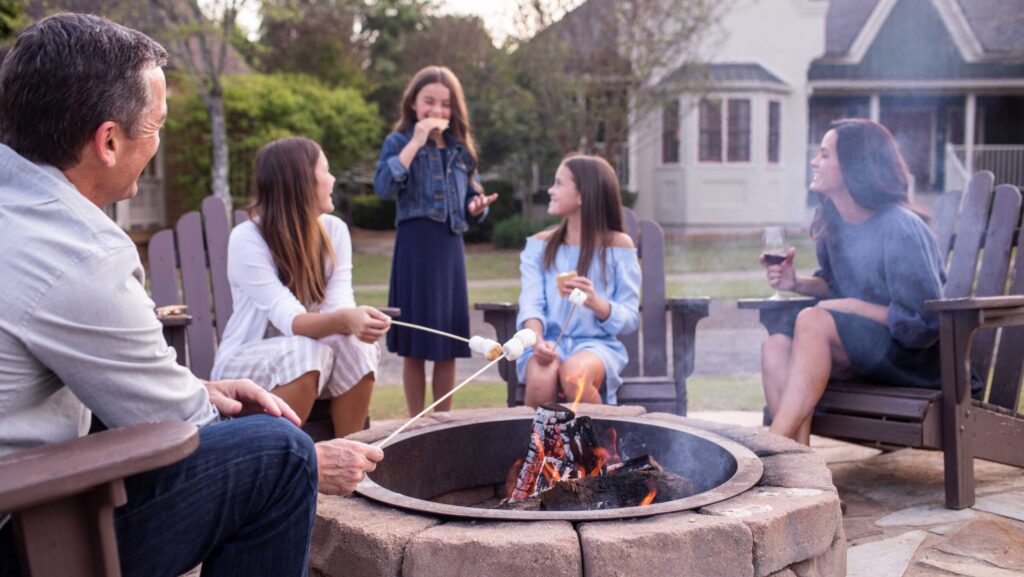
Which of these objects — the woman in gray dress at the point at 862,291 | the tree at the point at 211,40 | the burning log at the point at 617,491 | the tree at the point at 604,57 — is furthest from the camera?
the tree at the point at 604,57

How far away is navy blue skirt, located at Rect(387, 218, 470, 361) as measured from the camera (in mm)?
4262

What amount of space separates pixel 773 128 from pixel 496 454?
1684 cm

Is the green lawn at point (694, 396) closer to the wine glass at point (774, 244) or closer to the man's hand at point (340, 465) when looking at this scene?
the wine glass at point (774, 244)

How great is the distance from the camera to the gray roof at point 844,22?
19562 mm

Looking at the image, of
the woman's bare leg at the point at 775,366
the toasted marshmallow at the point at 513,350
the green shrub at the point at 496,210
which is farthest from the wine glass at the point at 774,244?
the green shrub at the point at 496,210

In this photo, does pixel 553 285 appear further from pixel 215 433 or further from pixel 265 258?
pixel 215 433

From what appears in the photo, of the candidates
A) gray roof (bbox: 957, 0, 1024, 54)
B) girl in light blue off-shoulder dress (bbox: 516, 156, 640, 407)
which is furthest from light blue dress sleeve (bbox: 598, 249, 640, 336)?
gray roof (bbox: 957, 0, 1024, 54)

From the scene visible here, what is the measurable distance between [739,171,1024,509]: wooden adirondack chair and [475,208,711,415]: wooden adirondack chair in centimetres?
35

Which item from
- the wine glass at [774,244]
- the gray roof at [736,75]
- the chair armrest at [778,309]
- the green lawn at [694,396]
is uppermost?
the gray roof at [736,75]

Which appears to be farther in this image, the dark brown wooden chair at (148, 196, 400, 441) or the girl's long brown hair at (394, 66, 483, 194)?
the girl's long brown hair at (394, 66, 483, 194)

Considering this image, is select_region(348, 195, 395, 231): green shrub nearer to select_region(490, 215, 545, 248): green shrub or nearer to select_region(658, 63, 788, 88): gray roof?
select_region(490, 215, 545, 248): green shrub

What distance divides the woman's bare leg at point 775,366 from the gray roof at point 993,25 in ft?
55.4

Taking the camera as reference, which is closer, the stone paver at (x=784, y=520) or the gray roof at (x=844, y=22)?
the stone paver at (x=784, y=520)

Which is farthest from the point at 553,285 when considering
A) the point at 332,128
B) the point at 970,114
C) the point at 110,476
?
the point at 970,114
